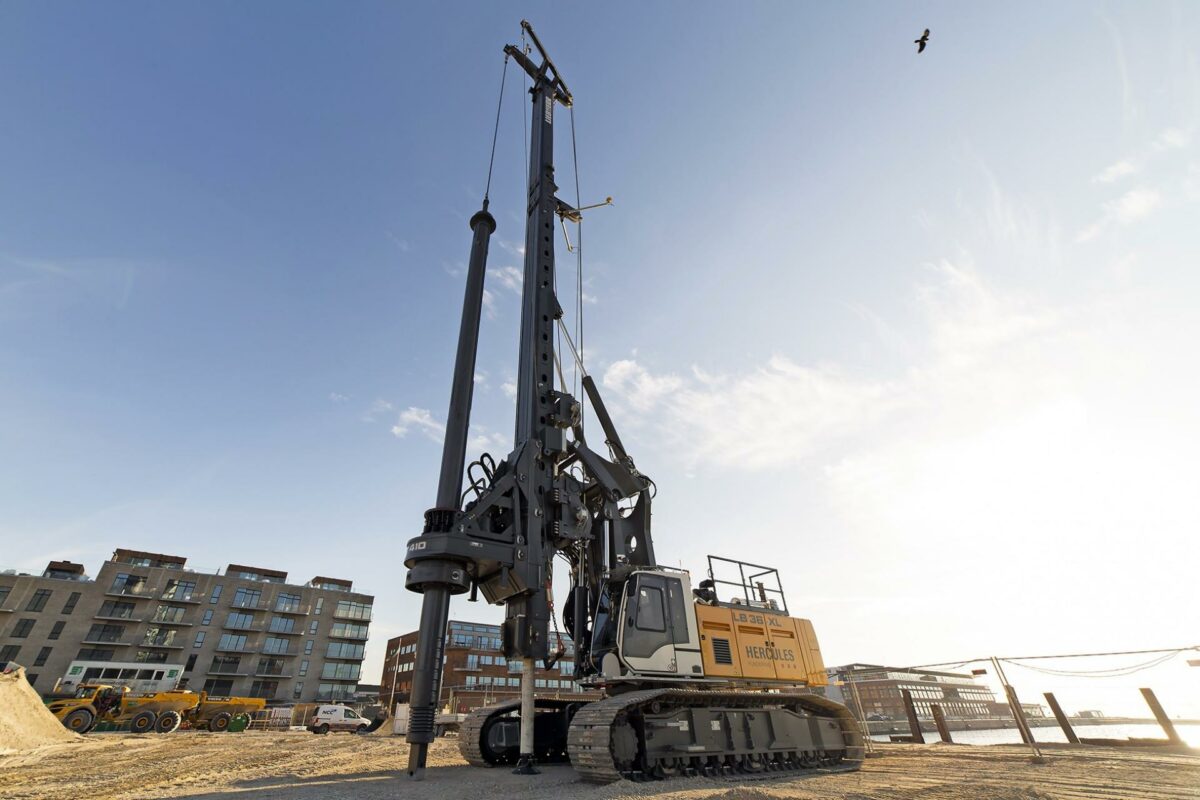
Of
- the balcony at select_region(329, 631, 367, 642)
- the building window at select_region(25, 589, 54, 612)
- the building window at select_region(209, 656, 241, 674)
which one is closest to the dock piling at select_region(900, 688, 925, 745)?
the balcony at select_region(329, 631, 367, 642)

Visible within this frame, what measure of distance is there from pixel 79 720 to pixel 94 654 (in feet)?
148

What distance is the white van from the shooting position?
102 ft

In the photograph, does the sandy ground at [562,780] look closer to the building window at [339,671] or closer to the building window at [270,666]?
the building window at [270,666]

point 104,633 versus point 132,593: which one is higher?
point 132,593

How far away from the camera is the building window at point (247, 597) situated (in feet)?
211

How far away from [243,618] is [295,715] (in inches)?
1115

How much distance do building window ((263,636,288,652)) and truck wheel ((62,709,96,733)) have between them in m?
43.9

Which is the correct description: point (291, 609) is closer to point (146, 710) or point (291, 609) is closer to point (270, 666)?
point (270, 666)

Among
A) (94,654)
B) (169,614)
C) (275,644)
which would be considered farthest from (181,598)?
(275,644)

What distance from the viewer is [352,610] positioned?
2746 inches

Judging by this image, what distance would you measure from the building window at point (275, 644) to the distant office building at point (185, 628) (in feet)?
0.35

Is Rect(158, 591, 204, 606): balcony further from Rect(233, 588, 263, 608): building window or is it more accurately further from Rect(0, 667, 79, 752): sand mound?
Rect(0, 667, 79, 752): sand mound

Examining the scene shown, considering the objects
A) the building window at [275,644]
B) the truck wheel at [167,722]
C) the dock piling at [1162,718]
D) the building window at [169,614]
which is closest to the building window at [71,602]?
the building window at [169,614]

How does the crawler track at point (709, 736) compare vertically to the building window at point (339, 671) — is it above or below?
below
